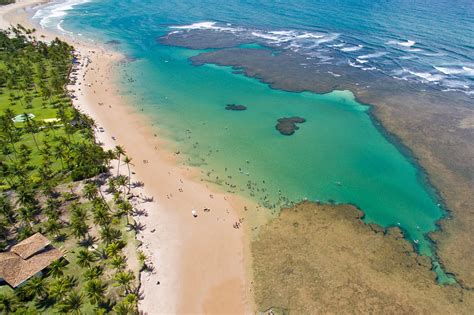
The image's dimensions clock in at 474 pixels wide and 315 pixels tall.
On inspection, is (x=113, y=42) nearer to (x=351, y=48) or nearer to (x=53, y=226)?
(x=351, y=48)

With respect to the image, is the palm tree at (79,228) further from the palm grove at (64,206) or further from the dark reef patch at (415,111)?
the dark reef patch at (415,111)

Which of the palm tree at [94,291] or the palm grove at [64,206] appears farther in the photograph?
the palm grove at [64,206]

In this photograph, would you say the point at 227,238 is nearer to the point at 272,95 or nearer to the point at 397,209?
the point at 397,209

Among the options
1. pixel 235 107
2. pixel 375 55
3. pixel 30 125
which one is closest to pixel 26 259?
pixel 30 125

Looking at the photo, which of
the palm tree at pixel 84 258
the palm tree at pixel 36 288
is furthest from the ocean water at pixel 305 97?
the palm tree at pixel 36 288

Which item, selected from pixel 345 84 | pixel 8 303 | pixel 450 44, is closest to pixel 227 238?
pixel 8 303

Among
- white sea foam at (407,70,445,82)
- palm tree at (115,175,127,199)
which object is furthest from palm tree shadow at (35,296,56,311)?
white sea foam at (407,70,445,82)

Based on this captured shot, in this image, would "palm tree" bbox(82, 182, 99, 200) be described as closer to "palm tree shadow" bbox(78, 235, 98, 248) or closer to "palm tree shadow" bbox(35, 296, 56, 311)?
"palm tree shadow" bbox(78, 235, 98, 248)
